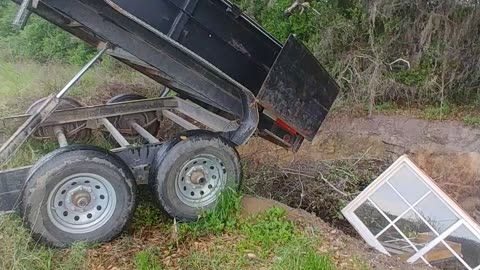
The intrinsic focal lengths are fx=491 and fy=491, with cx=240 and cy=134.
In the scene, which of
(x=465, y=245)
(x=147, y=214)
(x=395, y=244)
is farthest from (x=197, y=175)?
(x=465, y=245)

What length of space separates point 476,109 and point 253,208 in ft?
15.9

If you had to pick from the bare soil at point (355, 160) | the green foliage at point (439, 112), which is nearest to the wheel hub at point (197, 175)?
the bare soil at point (355, 160)

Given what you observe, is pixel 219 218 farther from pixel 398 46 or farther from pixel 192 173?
pixel 398 46

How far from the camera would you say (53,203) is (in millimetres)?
3824

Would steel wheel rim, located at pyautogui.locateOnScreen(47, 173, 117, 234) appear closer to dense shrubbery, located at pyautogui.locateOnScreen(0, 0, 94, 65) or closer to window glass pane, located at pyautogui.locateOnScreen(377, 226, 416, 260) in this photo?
window glass pane, located at pyautogui.locateOnScreen(377, 226, 416, 260)

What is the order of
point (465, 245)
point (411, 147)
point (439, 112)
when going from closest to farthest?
point (465, 245) < point (411, 147) < point (439, 112)

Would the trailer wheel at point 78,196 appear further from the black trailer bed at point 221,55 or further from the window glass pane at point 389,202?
the window glass pane at point 389,202

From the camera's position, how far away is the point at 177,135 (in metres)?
4.47

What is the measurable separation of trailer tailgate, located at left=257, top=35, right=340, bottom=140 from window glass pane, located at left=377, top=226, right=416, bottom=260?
1180 mm

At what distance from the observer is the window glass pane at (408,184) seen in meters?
4.59

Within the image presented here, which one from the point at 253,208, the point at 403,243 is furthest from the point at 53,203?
the point at 403,243

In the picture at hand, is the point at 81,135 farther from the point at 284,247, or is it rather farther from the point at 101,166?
the point at 284,247

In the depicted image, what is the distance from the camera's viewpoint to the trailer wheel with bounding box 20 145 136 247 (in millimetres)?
3703

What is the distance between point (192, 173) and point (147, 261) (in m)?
0.95
